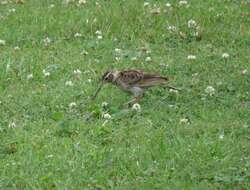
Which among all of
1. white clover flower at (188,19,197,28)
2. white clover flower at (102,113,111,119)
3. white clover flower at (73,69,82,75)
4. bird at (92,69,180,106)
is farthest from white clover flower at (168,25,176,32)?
white clover flower at (102,113,111,119)

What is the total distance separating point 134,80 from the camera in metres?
9.52

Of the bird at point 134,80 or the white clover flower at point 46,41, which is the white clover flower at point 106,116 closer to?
the bird at point 134,80

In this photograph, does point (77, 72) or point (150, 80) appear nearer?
point (150, 80)

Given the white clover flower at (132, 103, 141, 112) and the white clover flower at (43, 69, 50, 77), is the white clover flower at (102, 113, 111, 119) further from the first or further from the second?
the white clover flower at (43, 69, 50, 77)

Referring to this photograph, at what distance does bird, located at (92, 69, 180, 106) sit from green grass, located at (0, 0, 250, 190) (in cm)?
17

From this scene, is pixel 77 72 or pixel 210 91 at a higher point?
pixel 210 91

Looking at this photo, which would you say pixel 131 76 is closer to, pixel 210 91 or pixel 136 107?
pixel 136 107

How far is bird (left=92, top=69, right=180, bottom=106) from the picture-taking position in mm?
9516

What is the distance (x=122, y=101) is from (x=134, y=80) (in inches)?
13.7

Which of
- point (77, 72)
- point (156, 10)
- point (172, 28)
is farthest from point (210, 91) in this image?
point (156, 10)

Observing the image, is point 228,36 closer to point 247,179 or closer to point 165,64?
point 165,64

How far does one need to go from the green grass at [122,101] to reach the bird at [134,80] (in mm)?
→ 168

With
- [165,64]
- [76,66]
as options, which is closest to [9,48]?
[76,66]

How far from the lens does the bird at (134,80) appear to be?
9516 millimetres
